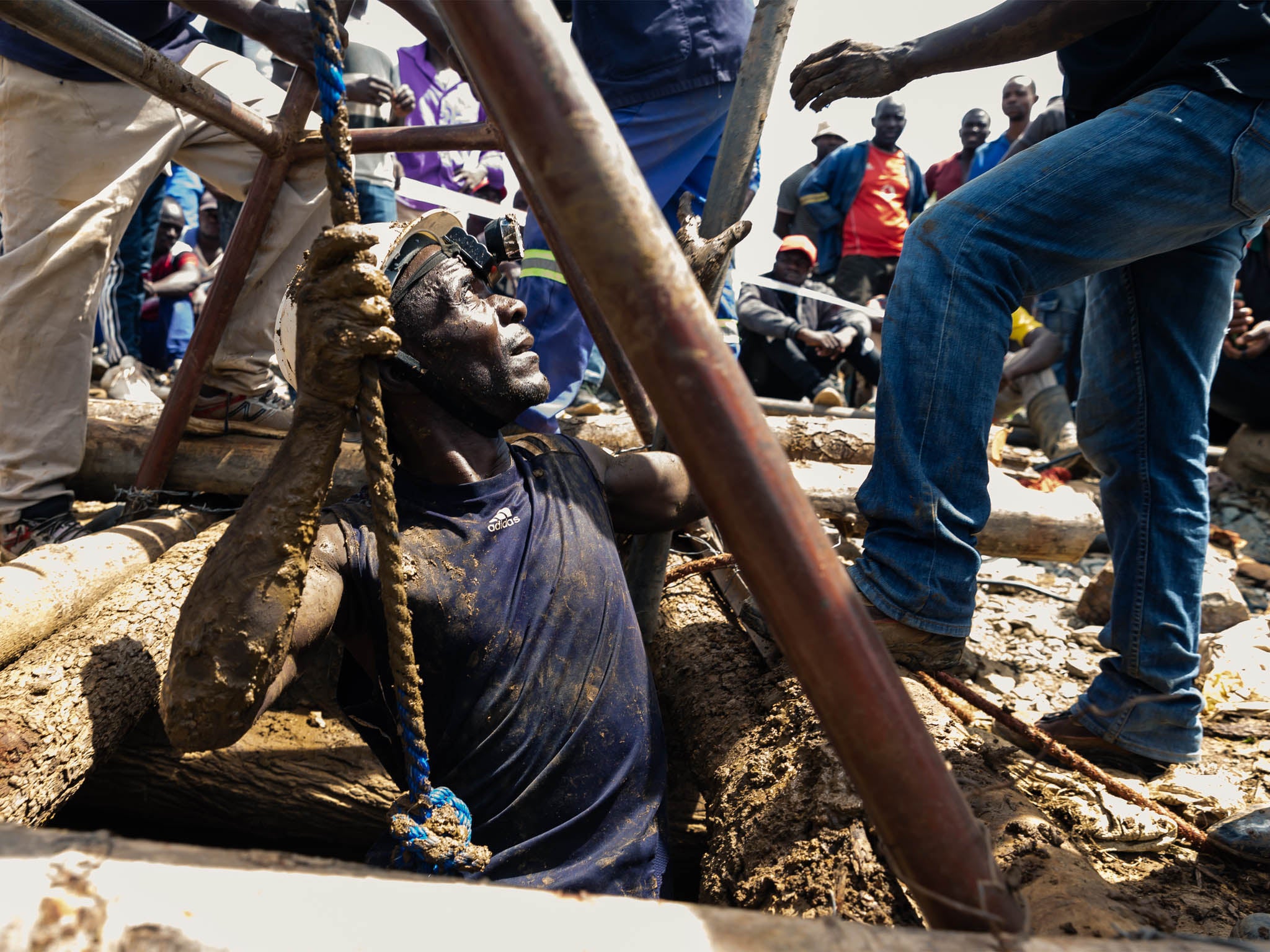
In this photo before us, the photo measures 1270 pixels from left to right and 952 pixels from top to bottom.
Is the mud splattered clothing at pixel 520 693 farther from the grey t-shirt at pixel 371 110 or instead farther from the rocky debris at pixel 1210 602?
the grey t-shirt at pixel 371 110

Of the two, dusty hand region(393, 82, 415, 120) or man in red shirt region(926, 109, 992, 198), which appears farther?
man in red shirt region(926, 109, 992, 198)

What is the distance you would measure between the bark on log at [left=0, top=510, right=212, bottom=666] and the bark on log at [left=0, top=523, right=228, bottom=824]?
0.16ft

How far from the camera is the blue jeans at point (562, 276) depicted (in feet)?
11.9

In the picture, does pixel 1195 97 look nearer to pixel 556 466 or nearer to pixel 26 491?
pixel 556 466

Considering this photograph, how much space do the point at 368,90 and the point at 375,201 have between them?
39.2 inches

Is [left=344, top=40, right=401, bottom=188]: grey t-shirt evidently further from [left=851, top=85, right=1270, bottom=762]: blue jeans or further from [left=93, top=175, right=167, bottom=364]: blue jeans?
[left=851, top=85, right=1270, bottom=762]: blue jeans

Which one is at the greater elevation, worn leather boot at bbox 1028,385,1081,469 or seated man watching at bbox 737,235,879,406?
seated man watching at bbox 737,235,879,406

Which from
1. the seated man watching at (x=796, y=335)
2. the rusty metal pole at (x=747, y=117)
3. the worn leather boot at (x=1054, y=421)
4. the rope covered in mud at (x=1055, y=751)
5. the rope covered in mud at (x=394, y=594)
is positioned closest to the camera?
the rope covered in mud at (x=394, y=594)

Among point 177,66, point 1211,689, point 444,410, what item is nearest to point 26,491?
point 177,66

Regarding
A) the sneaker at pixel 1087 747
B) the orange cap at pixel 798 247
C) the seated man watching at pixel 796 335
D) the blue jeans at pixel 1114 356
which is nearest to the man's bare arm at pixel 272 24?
the blue jeans at pixel 1114 356

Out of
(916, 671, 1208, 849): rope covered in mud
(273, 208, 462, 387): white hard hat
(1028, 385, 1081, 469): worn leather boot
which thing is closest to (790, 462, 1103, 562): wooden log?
(916, 671, 1208, 849): rope covered in mud

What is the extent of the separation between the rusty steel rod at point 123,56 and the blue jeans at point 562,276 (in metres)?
1.14

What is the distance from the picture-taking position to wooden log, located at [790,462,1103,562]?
359 cm

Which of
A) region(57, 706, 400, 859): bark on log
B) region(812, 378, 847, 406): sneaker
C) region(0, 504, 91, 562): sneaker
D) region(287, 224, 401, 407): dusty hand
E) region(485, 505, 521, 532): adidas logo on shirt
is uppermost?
region(287, 224, 401, 407): dusty hand
